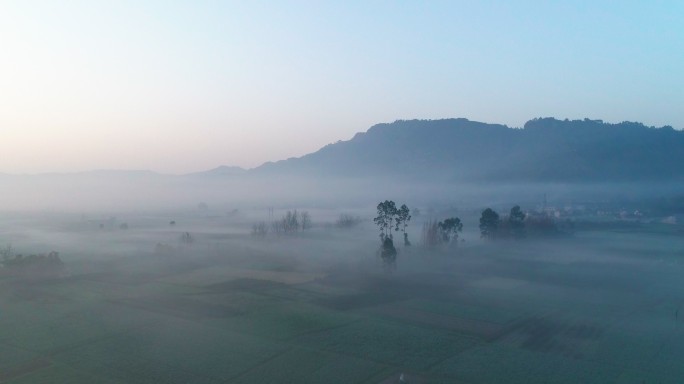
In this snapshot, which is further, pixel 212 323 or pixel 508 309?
pixel 508 309

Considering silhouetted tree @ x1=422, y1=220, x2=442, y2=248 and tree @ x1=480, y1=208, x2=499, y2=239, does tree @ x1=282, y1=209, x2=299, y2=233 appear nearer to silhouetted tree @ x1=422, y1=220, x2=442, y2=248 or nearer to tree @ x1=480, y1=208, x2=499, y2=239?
silhouetted tree @ x1=422, y1=220, x2=442, y2=248

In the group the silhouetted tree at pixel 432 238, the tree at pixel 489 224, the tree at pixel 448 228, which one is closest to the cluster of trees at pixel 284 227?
the silhouetted tree at pixel 432 238

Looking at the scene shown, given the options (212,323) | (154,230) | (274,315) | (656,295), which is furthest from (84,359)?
(154,230)

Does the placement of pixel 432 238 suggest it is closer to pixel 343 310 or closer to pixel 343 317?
pixel 343 310

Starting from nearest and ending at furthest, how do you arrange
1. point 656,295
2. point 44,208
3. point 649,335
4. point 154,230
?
point 649,335
point 656,295
point 154,230
point 44,208

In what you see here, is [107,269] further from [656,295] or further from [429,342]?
[656,295]

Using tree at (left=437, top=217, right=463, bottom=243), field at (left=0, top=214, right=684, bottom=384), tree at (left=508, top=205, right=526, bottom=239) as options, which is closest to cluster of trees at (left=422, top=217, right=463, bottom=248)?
tree at (left=437, top=217, right=463, bottom=243)

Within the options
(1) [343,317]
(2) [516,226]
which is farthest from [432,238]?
(1) [343,317]

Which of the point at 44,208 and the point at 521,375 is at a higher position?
the point at 44,208
